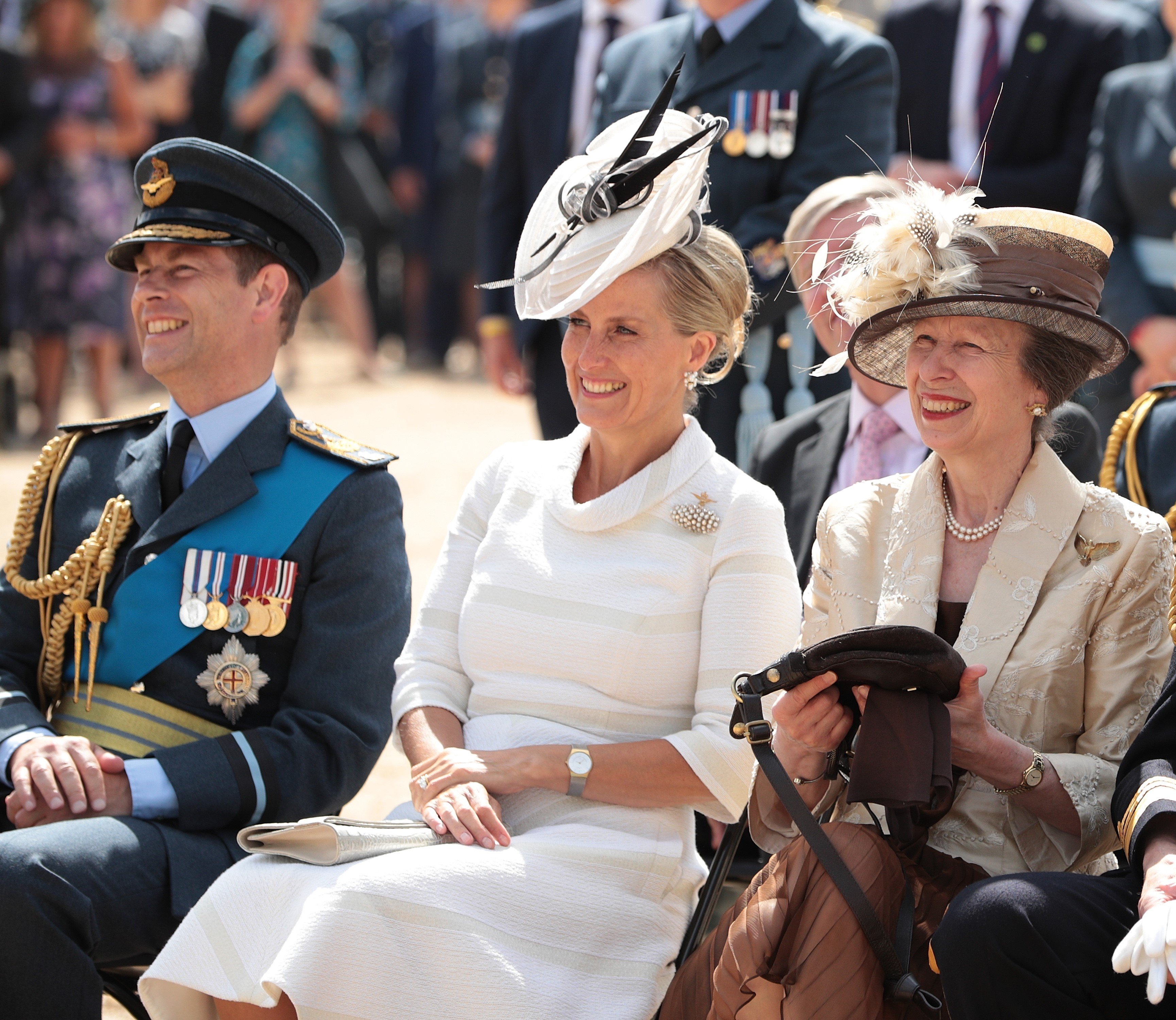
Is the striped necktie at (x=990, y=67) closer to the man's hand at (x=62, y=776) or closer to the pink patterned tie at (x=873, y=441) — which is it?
the pink patterned tie at (x=873, y=441)

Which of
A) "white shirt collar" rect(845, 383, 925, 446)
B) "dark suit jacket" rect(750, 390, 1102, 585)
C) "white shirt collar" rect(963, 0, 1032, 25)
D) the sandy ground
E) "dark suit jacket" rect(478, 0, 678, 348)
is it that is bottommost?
the sandy ground

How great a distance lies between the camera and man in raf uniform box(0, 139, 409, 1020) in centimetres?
311

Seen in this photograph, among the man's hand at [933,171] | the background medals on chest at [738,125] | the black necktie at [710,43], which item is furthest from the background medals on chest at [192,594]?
the man's hand at [933,171]

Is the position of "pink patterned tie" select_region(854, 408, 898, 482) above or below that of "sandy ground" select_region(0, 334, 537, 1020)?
above

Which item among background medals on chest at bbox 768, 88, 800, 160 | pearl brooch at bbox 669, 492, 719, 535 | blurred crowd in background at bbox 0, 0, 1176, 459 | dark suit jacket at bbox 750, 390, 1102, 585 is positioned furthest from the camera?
blurred crowd in background at bbox 0, 0, 1176, 459

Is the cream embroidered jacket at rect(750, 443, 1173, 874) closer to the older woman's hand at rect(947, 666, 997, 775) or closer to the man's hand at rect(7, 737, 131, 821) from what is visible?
the older woman's hand at rect(947, 666, 997, 775)

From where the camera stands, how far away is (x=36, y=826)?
313 cm

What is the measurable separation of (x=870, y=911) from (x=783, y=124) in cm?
273

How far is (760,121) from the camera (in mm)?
4629

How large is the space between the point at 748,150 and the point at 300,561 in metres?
1.98

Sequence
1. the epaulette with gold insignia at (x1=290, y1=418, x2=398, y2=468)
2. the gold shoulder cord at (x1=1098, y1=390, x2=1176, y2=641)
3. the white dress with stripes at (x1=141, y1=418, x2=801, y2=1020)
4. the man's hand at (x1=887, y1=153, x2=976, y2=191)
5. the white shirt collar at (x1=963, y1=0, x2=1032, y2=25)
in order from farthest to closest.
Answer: the white shirt collar at (x1=963, y1=0, x2=1032, y2=25) → the man's hand at (x1=887, y1=153, x2=976, y2=191) → the gold shoulder cord at (x1=1098, y1=390, x2=1176, y2=641) → the epaulette with gold insignia at (x1=290, y1=418, x2=398, y2=468) → the white dress with stripes at (x1=141, y1=418, x2=801, y2=1020)

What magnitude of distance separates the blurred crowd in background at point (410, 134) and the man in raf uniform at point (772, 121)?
26mm

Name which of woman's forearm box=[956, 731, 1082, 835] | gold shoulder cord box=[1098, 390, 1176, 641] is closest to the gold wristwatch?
woman's forearm box=[956, 731, 1082, 835]

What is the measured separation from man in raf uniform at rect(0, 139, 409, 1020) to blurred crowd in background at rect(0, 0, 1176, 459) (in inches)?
59.3
